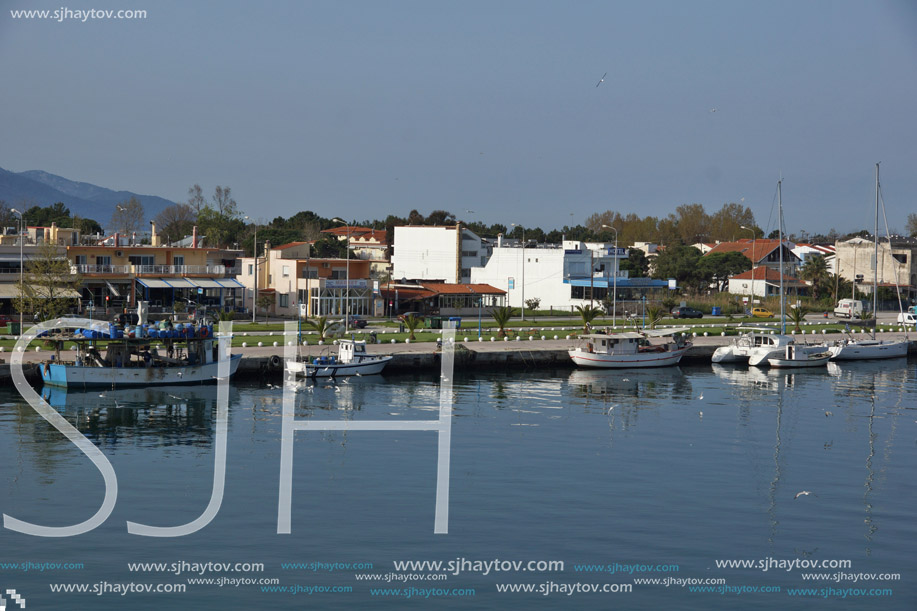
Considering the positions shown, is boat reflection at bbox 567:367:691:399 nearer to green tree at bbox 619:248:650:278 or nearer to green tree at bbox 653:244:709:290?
green tree at bbox 619:248:650:278

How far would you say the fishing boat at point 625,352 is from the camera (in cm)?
6356

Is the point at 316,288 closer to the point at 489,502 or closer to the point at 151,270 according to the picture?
the point at 151,270

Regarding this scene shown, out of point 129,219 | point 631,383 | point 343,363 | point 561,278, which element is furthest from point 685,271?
point 129,219

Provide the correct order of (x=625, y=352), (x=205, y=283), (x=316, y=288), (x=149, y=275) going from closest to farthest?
(x=625, y=352) < (x=149, y=275) < (x=205, y=283) < (x=316, y=288)

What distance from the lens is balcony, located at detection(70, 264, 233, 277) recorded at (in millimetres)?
79312

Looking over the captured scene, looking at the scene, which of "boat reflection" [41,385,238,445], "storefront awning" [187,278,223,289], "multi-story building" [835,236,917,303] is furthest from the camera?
"multi-story building" [835,236,917,303]

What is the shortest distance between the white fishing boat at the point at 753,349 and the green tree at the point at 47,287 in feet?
155

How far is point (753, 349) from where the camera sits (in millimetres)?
67188

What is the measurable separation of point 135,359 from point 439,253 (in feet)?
210

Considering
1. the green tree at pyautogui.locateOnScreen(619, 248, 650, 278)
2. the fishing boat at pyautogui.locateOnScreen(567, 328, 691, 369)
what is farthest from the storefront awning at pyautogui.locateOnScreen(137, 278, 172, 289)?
the green tree at pyautogui.locateOnScreen(619, 248, 650, 278)

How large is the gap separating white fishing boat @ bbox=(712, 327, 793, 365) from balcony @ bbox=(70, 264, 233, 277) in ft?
146

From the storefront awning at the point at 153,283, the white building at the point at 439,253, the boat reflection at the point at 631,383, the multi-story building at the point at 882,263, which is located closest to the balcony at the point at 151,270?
the storefront awning at the point at 153,283

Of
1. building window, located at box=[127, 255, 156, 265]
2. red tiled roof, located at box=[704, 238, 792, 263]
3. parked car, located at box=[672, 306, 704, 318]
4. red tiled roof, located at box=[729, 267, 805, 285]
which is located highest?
red tiled roof, located at box=[704, 238, 792, 263]

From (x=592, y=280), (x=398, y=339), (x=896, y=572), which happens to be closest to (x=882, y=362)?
(x=592, y=280)
